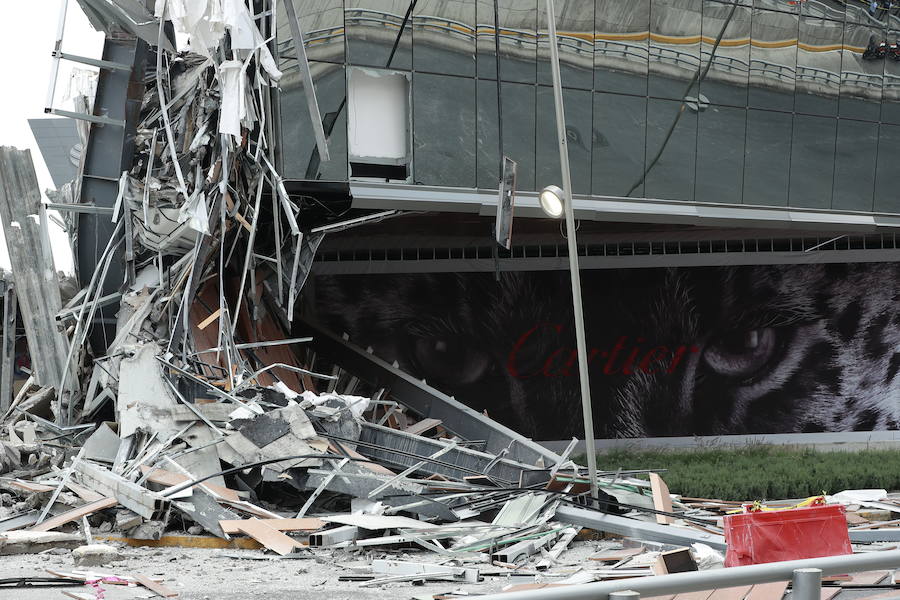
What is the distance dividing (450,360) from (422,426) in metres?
7.98

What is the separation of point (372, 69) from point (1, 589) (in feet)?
45.0

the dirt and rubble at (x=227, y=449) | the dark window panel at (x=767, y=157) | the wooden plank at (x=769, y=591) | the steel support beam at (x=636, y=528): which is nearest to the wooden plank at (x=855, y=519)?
the dirt and rubble at (x=227, y=449)

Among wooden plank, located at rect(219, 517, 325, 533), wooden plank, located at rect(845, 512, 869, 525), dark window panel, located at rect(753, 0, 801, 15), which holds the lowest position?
wooden plank, located at rect(845, 512, 869, 525)

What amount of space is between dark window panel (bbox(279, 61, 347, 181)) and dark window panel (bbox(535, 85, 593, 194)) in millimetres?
4193

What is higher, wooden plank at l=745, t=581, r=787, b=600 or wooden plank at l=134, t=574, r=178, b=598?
wooden plank at l=745, t=581, r=787, b=600

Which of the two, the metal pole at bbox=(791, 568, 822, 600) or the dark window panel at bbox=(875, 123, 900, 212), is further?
the dark window panel at bbox=(875, 123, 900, 212)

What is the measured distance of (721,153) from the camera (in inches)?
882

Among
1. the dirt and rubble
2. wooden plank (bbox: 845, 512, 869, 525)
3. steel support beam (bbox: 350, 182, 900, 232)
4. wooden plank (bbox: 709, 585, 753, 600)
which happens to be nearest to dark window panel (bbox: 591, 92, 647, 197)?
steel support beam (bbox: 350, 182, 900, 232)

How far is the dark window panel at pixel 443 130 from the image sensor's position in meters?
20.2

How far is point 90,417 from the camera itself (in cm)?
1520

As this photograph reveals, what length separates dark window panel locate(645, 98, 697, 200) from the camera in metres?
21.9

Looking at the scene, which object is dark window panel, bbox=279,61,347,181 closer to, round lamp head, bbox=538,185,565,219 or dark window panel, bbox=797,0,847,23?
round lamp head, bbox=538,185,565,219

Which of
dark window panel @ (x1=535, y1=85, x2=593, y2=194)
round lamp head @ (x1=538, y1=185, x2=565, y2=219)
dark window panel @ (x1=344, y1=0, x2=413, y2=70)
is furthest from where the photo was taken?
dark window panel @ (x1=535, y1=85, x2=593, y2=194)

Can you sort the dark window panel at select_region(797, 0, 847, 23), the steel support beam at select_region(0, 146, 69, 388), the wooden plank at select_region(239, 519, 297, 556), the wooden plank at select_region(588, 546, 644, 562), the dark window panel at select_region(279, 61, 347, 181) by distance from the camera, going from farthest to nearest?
the dark window panel at select_region(797, 0, 847, 23)
the dark window panel at select_region(279, 61, 347, 181)
the steel support beam at select_region(0, 146, 69, 388)
the wooden plank at select_region(239, 519, 297, 556)
the wooden plank at select_region(588, 546, 644, 562)
